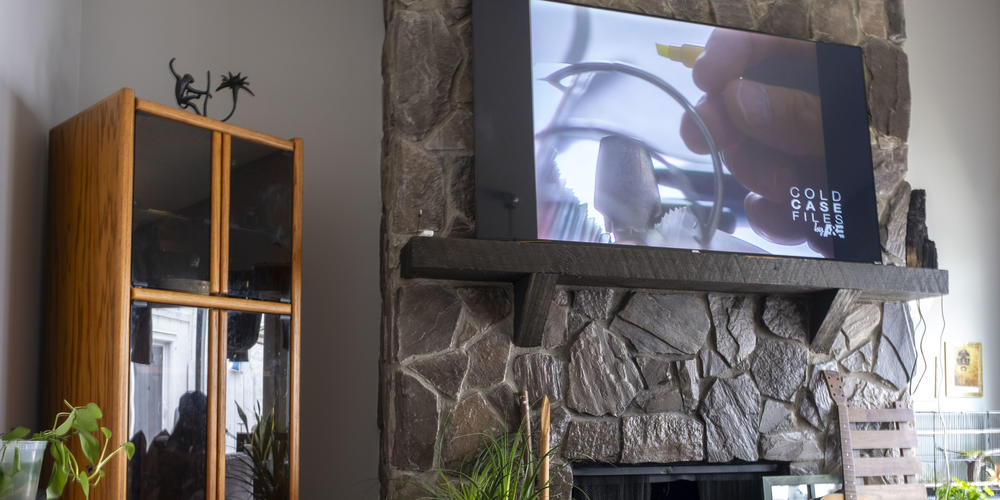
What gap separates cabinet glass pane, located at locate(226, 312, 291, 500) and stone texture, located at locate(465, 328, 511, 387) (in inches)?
24.4

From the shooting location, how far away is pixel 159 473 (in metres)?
2.46

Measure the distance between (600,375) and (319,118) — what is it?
1569mm

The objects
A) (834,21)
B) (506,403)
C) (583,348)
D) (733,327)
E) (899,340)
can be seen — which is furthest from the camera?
(834,21)

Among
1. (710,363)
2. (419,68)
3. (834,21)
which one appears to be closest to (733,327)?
(710,363)

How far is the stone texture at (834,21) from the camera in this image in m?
3.69

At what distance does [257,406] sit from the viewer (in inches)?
108

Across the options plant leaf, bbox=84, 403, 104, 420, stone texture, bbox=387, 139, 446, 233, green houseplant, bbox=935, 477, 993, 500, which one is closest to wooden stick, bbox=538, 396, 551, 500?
stone texture, bbox=387, 139, 446, 233

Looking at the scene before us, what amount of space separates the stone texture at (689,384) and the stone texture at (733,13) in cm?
137

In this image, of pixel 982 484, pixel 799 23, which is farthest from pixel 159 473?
pixel 982 484

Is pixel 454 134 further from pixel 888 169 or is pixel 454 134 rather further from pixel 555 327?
pixel 888 169

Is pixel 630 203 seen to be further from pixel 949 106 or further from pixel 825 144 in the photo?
pixel 949 106

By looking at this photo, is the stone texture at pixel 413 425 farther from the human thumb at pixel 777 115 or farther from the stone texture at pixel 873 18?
the stone texture at pixel 873 18

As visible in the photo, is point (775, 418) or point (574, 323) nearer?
point (574, 323)

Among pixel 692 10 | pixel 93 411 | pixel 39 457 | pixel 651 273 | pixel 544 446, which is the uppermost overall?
pixel 692 10
